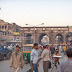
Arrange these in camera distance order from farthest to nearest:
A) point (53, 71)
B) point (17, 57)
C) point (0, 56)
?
point (0, 56)
point (53, 71)
point (17, 57)

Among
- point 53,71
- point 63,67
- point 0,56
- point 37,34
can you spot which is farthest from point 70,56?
point 37,34

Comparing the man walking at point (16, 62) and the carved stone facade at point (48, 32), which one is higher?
the carved stone facade at point (48, 32)

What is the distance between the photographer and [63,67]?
124 inches

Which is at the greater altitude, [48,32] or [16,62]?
[48,32]

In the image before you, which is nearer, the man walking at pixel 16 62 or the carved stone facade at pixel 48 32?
the man walking at pixel 16 62

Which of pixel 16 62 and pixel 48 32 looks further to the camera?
pixel 48 32

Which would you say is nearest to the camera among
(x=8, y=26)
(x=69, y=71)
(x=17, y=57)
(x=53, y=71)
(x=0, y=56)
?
(x=69, y=71)

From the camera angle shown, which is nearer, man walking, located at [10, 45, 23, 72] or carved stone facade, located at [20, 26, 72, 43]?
man walking, located at [10, 45, 23, 72]

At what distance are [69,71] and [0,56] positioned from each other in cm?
1217

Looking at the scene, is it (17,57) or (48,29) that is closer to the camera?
(17,57)

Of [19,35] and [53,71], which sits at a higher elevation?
[19,35]

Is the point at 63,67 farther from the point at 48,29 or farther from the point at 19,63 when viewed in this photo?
the point at 48,29

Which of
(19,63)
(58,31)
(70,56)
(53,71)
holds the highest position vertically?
(58,31)

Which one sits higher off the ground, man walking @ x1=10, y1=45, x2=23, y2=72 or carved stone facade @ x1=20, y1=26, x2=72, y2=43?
carved stone facade @ x1=20, y1=26, x2=72, y2=43
